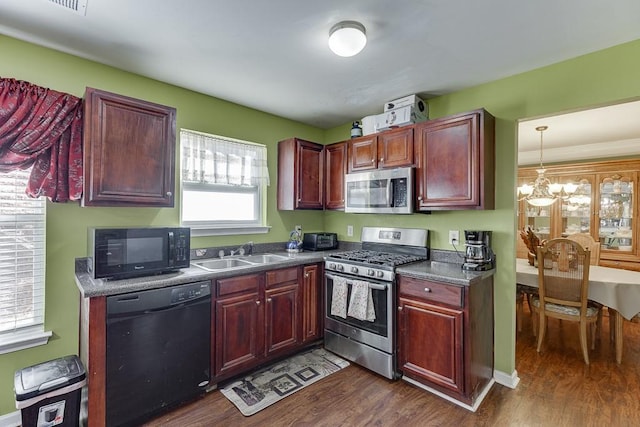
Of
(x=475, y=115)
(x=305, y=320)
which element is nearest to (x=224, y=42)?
(x=475, y=115)

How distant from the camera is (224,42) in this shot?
6.59 ft

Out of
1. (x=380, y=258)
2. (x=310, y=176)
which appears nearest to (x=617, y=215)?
(x=380, y=258)

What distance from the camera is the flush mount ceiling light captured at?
1773 mm

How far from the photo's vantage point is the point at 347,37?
1.79 meters

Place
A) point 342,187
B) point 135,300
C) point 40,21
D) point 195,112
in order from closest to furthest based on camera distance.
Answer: point 40,21
point 135,300
point 195,112
point 342,187

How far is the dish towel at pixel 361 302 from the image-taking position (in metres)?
2.62

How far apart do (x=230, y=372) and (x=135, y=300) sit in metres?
0.96

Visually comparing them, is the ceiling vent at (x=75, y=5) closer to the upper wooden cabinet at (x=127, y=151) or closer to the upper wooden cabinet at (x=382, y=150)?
the upper wooden cabinet at (x=127, y=151)

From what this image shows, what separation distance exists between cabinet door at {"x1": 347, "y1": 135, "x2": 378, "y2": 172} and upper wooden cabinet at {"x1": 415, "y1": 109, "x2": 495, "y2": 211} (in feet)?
1.50

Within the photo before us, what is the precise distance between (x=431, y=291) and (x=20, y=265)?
282 cm

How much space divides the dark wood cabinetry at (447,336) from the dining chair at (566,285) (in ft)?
3.22

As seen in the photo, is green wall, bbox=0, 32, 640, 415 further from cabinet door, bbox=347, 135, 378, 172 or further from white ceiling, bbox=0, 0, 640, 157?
cabinet door, bbox=347, 135, 378, 172

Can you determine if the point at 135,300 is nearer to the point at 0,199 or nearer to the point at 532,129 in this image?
the point at 0,199

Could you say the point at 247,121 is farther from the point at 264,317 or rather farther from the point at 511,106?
the point at 511,106
